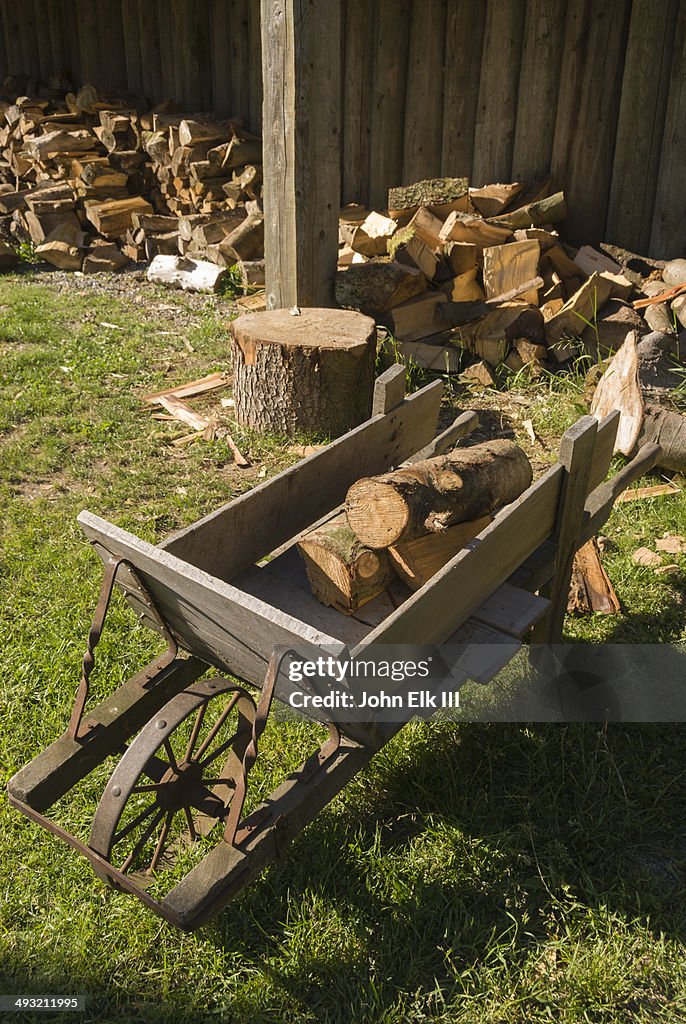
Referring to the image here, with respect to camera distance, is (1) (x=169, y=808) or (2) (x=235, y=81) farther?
(2) (x=235, y=81)

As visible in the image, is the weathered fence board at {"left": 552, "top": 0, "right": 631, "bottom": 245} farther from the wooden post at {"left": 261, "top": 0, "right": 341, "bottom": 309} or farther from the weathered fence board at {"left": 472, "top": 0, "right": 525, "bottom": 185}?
the wooden post at {"left": 261, "top": 0, "right": 341, "bottom": 309}

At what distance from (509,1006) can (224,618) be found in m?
1.13

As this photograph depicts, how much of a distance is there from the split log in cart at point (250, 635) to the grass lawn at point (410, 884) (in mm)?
215

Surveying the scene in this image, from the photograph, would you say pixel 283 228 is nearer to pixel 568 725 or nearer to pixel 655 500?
pixel 655 500

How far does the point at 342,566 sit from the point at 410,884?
86cm

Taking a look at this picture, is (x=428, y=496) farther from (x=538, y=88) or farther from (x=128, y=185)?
(x=128, y=185)

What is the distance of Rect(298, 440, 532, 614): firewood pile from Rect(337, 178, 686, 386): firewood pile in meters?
2.76

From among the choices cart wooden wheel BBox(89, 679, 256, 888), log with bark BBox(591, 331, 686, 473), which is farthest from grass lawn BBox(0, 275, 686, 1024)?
log with bark BBox(591, 331, 686, 473)

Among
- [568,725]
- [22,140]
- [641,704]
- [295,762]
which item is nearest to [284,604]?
[295,762]

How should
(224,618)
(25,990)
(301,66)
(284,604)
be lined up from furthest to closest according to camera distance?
(301,66)
(284,604)
(25,990)
(224,618)

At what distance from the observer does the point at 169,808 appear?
216cm

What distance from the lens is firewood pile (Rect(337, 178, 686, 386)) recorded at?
17.0 feet

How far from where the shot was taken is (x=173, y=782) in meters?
2.16

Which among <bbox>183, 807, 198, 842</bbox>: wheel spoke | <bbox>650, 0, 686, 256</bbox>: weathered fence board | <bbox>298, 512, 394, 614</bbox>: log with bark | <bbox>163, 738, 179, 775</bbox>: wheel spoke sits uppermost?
<bbox>650, 0, 686, 256</bbox>: weathered fence board
